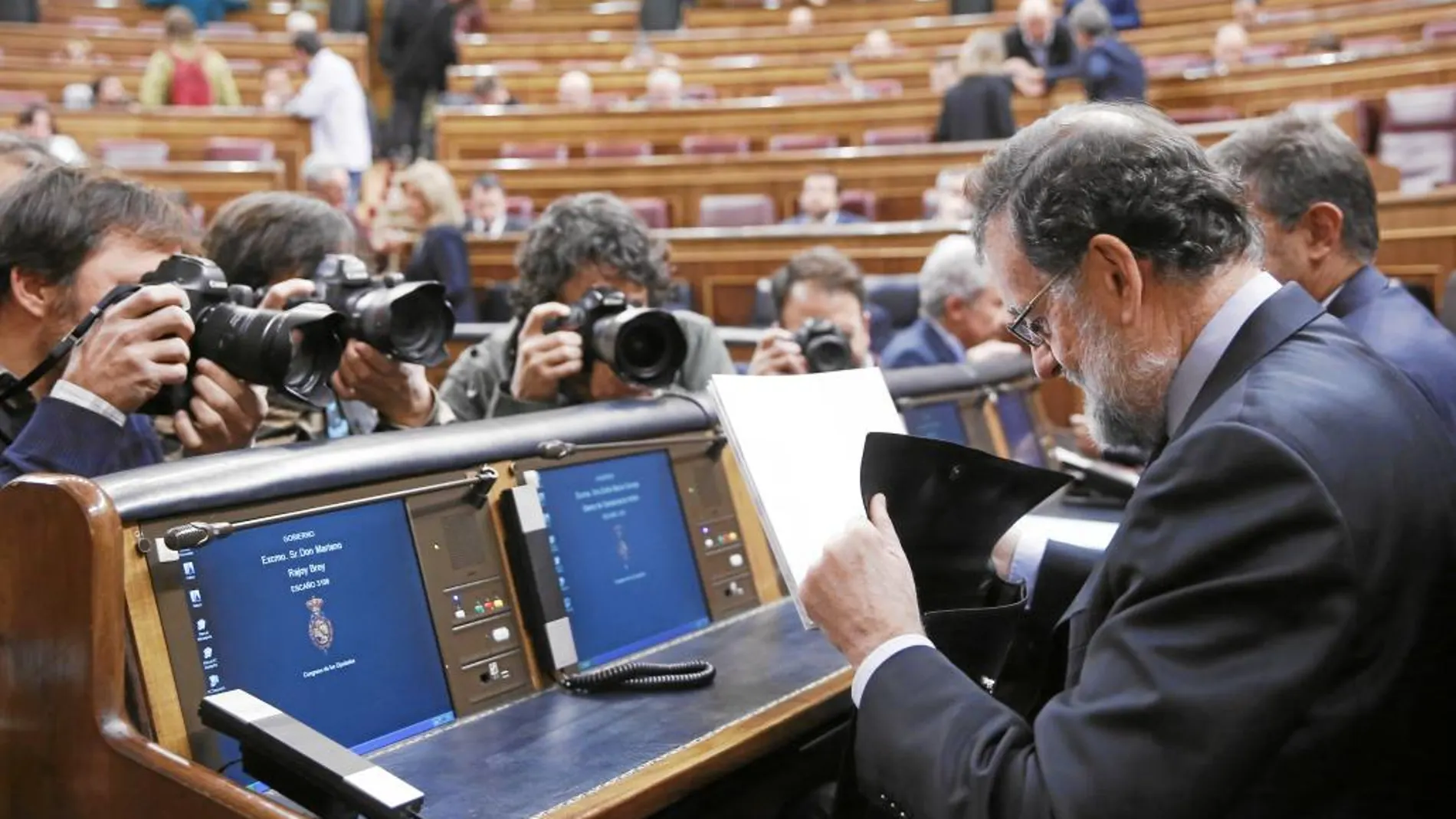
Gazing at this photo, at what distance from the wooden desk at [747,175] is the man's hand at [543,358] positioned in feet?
15.4

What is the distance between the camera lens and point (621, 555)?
1.74 meters

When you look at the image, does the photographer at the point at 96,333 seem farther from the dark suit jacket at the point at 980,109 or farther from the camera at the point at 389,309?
the dark suit jacket at the point at 980,109

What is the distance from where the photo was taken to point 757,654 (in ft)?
5.54

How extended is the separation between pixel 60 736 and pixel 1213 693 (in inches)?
38.9

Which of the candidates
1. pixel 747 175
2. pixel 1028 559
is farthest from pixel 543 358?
pixel 747 175

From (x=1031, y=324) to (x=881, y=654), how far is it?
0.36m

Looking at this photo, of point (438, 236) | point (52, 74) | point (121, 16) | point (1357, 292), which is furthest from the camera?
point (121, 16)

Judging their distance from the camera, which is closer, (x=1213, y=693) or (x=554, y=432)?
(x=1213, y=693)

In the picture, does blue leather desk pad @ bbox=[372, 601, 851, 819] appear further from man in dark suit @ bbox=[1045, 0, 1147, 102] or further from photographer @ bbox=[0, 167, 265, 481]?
man in dark suit @ bbox=[1045, 0, 1147, 102]

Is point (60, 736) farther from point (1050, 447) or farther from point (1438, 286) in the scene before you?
point (1438, 286)

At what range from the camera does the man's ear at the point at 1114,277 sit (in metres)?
1.18

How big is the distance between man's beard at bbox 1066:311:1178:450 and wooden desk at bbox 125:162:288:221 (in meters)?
6.55

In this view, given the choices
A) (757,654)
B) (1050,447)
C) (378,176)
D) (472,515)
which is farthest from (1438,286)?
(378,176)

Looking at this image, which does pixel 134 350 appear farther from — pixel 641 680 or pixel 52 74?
pixel 52 74
